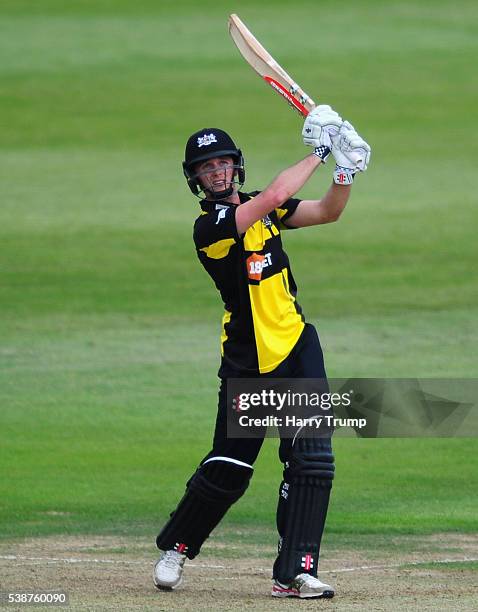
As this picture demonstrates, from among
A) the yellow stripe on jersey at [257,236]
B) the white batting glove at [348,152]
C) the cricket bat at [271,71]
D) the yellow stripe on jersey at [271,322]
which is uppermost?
the cricket bat at [271,71]

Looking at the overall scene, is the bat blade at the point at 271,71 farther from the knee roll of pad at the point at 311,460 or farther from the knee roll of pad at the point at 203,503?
the knee roll of pad at the point at 203,503

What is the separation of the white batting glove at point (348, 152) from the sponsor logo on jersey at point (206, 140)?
0.49 metres

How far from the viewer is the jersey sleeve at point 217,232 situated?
19.4 feet

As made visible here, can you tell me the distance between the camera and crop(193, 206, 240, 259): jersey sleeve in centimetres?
590

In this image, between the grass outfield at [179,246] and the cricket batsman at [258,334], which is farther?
the grass outfield at [179,246]

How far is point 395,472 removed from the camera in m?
8.64

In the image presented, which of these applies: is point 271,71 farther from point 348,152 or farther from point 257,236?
point 257,236

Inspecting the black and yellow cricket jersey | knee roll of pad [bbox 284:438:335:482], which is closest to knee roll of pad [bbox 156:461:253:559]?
knee roll of pad [bbox 284:438:335:482]

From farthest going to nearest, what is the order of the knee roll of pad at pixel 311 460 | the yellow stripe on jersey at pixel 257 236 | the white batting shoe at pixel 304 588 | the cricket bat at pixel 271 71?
the cricket bat at pixel 271 71 → the yellow stripe on jersey at pixel 257 236 → the knee roll of pad at pixel 311 460 → the white batting shoe at pixel 304 588

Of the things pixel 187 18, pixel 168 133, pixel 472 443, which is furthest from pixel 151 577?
pixel 187 18

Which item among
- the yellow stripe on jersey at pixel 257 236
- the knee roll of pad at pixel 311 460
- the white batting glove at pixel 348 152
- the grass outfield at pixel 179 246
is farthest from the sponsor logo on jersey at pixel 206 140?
the grass outfield at pixel 179 246

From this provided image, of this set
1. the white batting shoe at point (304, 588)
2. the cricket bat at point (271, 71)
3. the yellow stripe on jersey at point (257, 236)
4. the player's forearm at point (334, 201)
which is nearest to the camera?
the white batting shoe at point (304, 588)

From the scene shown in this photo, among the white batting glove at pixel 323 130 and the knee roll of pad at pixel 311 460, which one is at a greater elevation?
the white batting glove at pixel 323 130

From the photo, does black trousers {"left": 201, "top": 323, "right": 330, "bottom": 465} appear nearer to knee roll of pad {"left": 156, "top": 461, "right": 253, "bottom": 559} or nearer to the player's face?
knee roll of pad {"left": 156, "top": 461, "right": 253, "bottom": 559}
